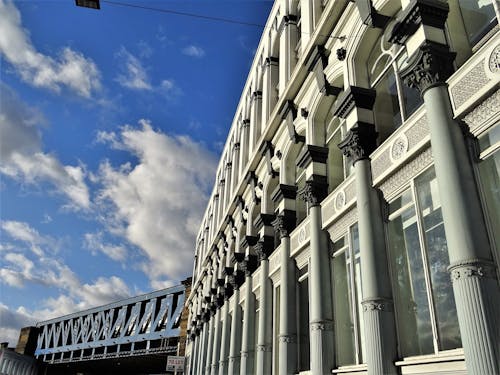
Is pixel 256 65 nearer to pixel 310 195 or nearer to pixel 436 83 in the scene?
pixel 310 195

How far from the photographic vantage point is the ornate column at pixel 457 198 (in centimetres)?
620

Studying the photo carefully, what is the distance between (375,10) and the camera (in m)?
11.0

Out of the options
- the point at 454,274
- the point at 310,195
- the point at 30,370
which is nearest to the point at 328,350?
the point at 310,195

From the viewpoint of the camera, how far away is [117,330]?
236ft

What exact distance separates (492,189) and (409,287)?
2.78 meters

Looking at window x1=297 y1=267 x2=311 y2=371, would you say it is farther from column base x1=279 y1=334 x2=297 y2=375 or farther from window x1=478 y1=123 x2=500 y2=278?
window x1=478 y1=123 x2=500 y2=278

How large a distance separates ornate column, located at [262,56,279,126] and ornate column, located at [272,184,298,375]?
6158mm

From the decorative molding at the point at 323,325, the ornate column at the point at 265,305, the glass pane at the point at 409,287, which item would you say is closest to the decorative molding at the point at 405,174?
the glass pane at the point at 409,287

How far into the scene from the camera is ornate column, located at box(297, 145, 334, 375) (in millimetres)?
11312

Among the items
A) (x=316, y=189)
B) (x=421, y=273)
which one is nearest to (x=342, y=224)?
(x=316, y=189)

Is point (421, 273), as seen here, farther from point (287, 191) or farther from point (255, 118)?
point (255, 118)

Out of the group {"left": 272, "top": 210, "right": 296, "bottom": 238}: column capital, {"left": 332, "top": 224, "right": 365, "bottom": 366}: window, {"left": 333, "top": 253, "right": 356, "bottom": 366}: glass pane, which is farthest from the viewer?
{"left": 272, "top": 210, "right": 296, "bottom": 238}: column capital

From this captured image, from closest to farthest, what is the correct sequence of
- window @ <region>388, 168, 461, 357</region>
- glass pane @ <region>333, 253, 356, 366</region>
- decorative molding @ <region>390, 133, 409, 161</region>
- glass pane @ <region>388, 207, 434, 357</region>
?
window @ <region>388, 168, 461, 357</region> → glass pane @ <region>388, 207, 434, 357</region> → decorative molding @ <region>390, 133, 409, 161</region> → glass pane @ <region>333, 253, 356, 366</region>

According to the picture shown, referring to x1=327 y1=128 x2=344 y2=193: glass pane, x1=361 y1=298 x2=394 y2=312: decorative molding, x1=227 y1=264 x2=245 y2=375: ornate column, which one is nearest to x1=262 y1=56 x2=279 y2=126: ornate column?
x1=327 y1=128 x2=344 y2=193: glass pane
